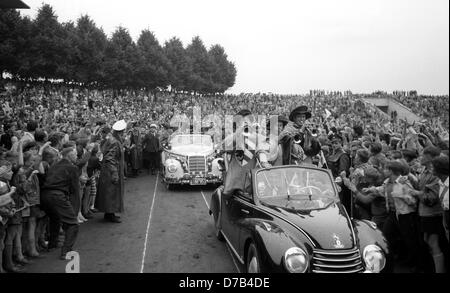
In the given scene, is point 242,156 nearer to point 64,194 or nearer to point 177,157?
point 64,194

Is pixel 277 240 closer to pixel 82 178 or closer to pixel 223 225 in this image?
pixel 223 225

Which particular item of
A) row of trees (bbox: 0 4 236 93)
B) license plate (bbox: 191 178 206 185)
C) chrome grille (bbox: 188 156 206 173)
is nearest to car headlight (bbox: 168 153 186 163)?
chrome grille (bbox: 188 156 206 173)

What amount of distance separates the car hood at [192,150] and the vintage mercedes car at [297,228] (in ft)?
22.3

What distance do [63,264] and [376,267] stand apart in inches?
186

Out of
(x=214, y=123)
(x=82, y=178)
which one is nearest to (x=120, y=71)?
(x=214, y=123)

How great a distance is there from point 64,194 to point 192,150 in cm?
715

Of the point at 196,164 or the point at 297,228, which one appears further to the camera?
the point at 196,164

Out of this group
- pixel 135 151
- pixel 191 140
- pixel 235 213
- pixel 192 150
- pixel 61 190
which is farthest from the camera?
pixel 135 151

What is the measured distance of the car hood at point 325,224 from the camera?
4605mm

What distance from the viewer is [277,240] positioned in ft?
15.0

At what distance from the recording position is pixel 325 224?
16.0 ft

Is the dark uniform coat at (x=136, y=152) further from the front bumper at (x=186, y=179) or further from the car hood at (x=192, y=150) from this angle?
the front bumper at (x=186, y=179)

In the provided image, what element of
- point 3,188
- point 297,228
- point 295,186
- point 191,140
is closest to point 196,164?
point 191,140
